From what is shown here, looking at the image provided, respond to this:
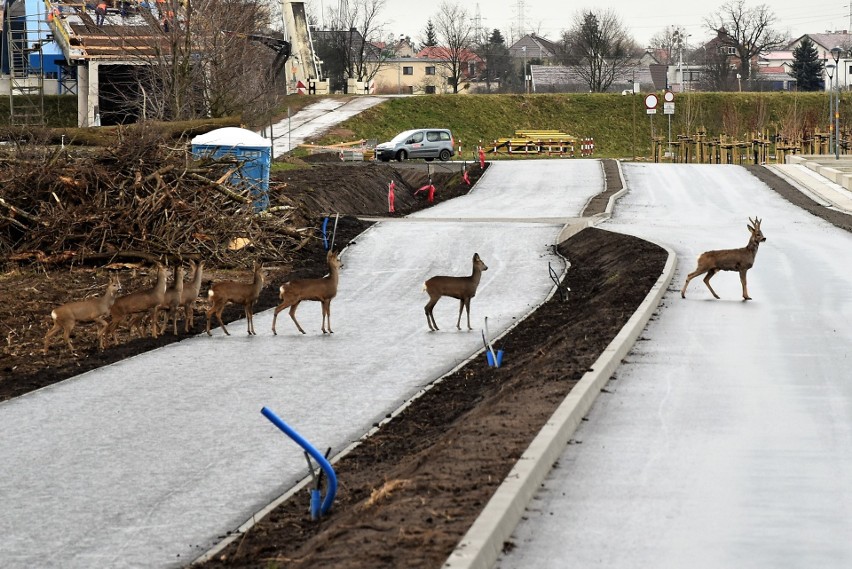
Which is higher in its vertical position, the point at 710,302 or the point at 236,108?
the point at 236,108

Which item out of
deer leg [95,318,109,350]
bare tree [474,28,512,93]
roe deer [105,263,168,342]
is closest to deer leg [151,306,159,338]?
roe deer [105,263,168,342]

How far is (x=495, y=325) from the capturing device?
847 inches

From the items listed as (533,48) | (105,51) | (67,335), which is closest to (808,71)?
(533,48)

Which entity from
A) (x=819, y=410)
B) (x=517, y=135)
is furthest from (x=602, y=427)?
(x=517, y=135)

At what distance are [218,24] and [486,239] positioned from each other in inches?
687

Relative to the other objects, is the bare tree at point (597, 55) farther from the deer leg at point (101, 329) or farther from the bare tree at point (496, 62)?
the deer leg at point (101, 329)

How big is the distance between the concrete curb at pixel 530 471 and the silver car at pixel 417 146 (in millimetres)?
49969

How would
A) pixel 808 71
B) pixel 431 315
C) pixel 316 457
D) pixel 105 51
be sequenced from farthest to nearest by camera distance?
pixel 808 71, pixel 105 51, pixel 431 315, pixel 316 457

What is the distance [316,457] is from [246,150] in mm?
23078

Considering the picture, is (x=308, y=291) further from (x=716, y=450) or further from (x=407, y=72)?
(x=407, y=72)

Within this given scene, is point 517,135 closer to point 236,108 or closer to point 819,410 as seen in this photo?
point 236,108

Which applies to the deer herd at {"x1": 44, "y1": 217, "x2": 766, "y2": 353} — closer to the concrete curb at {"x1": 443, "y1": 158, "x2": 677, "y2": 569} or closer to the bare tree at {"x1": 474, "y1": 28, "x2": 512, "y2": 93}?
the concrete curb at {"x1": 443, "y1": 158, "x2": 677, "y2": 569}

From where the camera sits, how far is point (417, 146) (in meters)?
65.8

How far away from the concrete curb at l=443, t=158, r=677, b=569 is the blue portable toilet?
16.8 meters
